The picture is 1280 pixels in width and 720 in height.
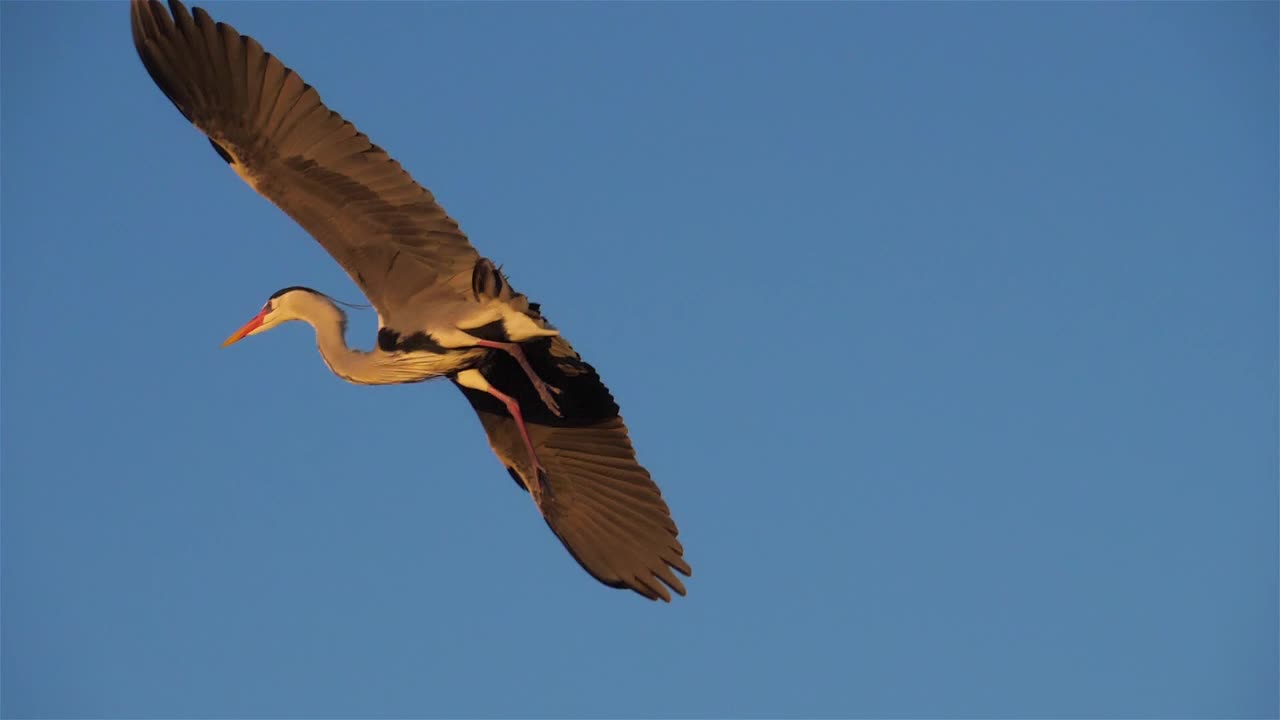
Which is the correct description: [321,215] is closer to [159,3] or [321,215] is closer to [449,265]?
[449,265]

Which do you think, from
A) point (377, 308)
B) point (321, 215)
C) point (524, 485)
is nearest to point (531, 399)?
point (524, 485)

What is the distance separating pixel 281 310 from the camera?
12.2 m

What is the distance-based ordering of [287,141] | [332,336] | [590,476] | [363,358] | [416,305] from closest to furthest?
[287,141] → [416,305] → [363,358] → [332,336] → [590,476]

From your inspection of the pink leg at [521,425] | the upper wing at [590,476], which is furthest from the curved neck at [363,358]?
the upper wing at [590,476]

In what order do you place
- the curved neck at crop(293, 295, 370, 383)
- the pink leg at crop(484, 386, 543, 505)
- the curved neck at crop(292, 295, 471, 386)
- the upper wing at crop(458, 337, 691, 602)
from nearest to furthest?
the curved neck at crop(292, 295, 471, 386) → the curved neck at crop(293, 295, 370, 383) → the pink leg at crop(484, 386, 543, 505) → the upper wing at crop(458, 337, 691, 602)

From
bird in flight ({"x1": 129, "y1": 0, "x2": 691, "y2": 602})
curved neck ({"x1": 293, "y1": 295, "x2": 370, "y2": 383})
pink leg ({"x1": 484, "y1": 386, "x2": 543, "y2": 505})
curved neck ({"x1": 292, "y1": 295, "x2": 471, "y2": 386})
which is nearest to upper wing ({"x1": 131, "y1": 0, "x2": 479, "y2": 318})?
bird in flight ({"x1": 129, "y1": 0, "x2": 691, "y2": 602})

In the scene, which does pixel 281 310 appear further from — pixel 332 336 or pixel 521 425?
pixel 521 425

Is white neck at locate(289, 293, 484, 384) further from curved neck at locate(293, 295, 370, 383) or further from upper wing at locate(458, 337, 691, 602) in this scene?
upper wing at locate(458, 337, 691, 602)

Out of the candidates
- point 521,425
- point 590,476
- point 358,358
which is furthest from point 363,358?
point 590,476

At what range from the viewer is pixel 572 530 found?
12578 mm

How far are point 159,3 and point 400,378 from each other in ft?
9.51

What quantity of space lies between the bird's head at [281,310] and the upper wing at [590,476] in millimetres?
1296

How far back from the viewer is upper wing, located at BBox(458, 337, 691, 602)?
12.3 metres

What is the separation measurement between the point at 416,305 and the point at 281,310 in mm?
1286
